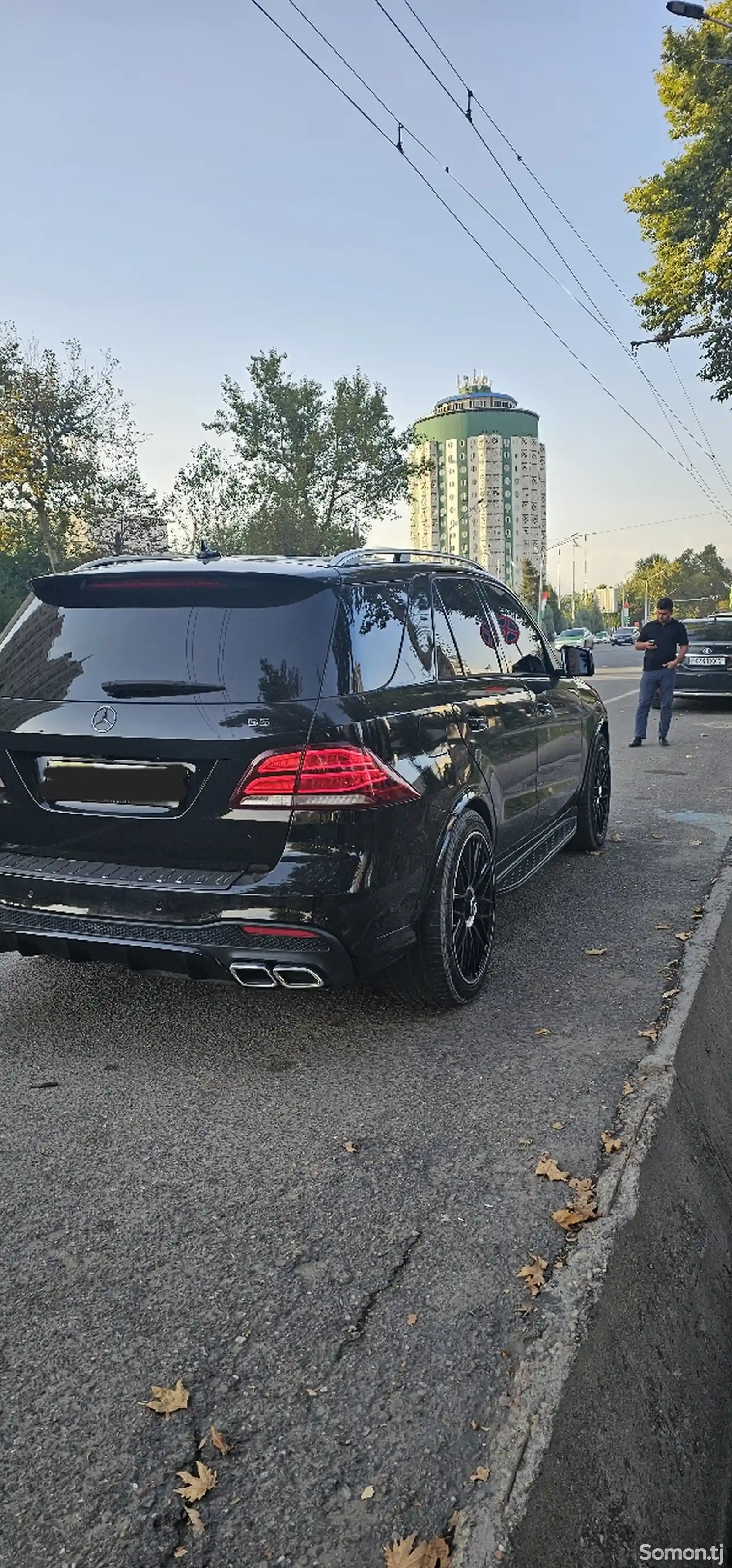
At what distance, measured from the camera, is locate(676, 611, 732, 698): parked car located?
17.1 m

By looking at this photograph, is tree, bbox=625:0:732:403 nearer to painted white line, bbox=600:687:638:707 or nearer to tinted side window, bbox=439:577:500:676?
painted white line, bbox=600:687:638:707

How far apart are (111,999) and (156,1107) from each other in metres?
1.00

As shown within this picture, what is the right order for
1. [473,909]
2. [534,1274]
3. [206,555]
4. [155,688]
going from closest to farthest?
[534,1274]
[155,688]
[206,555]
[473,909]

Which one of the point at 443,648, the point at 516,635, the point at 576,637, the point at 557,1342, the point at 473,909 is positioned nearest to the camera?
the point at 557,1342

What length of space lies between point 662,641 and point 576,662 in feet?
23.0

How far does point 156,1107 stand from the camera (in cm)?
341

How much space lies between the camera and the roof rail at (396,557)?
4.00 m

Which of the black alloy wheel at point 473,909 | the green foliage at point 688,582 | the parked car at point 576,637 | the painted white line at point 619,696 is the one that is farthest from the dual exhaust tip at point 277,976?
the green foliage at point 688,582

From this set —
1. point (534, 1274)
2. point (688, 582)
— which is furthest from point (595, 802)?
point (688, 582)

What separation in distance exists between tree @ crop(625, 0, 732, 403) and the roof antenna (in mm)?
23863

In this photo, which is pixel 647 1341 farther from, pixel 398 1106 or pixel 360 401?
pixel 360 401

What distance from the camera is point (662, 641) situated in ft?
43.2

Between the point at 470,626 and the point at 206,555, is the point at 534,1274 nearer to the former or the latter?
the point at 206,555

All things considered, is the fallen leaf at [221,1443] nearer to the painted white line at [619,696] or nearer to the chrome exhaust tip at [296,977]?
the chrome exhaust tip at [296,977]
